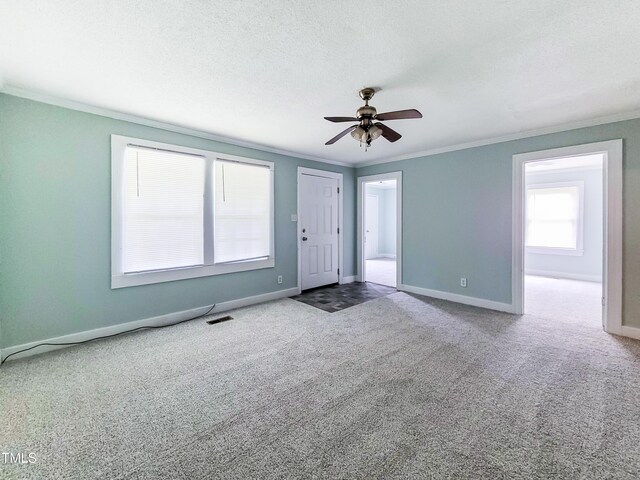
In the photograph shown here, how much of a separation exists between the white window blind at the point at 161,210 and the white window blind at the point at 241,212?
0.87 feet

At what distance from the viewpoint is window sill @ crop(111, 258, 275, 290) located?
310 centimetres

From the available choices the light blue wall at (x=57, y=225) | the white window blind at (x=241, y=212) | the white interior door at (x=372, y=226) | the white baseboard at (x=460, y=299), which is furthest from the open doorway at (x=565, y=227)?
the light blue wall at (x=57, y=225)

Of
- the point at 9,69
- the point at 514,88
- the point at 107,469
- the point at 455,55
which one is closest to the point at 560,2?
the point at 455,55

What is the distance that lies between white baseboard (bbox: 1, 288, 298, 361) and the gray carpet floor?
0.14 metres

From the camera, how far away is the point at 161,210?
3352mm

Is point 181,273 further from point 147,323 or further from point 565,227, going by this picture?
point 565,227

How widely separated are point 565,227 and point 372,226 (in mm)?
4902

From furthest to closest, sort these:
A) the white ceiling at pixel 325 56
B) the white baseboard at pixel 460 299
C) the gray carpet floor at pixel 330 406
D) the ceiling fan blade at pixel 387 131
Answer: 1. the white baseboard at pixel 460 299
2. the ceiling fan blade at pixel 387 131
3. the white ceiling at pixel 325 56
4. the gray carpet floor at pixel 330 406

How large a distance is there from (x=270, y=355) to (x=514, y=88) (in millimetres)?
3229

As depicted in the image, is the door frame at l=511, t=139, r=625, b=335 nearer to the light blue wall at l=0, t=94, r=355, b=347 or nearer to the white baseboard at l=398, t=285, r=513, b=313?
the white baseboard at l=398, t=285, r=513, b=313

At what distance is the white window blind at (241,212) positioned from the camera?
154 inches

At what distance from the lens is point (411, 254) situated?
16.2 ft

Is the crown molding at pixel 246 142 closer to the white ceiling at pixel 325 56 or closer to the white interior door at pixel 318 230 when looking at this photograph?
the white ceiling at pixel 325 56

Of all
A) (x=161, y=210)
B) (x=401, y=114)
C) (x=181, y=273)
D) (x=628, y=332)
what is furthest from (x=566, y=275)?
(x=161, y=210)
